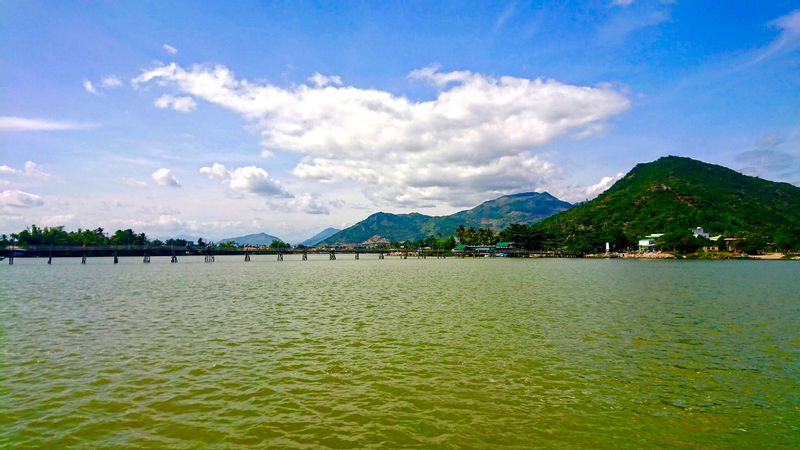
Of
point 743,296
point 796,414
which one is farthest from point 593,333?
point 743,296

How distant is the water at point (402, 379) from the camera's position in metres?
12.8

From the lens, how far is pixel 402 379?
18.2 metres

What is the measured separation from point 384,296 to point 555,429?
128 ft

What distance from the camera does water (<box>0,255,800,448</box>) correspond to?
1282 cm

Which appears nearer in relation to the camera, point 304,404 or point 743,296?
point 304,404

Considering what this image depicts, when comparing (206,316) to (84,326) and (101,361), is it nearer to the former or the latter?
(84,326)

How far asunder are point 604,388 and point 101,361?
78.8 ft

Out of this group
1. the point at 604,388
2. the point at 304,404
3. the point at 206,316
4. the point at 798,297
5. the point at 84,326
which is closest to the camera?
the point at 304,404

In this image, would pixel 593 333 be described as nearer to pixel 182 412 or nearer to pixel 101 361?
pixel 182 412

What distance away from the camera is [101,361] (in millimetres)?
21359

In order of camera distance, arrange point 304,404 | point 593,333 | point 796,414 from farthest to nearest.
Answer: point 593,333 → point 304,404 → point 796,414

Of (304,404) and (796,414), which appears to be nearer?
(796,414)

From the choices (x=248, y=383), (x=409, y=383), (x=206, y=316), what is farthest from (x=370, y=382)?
(x=206, y=316)

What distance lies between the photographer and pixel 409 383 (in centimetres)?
1766
